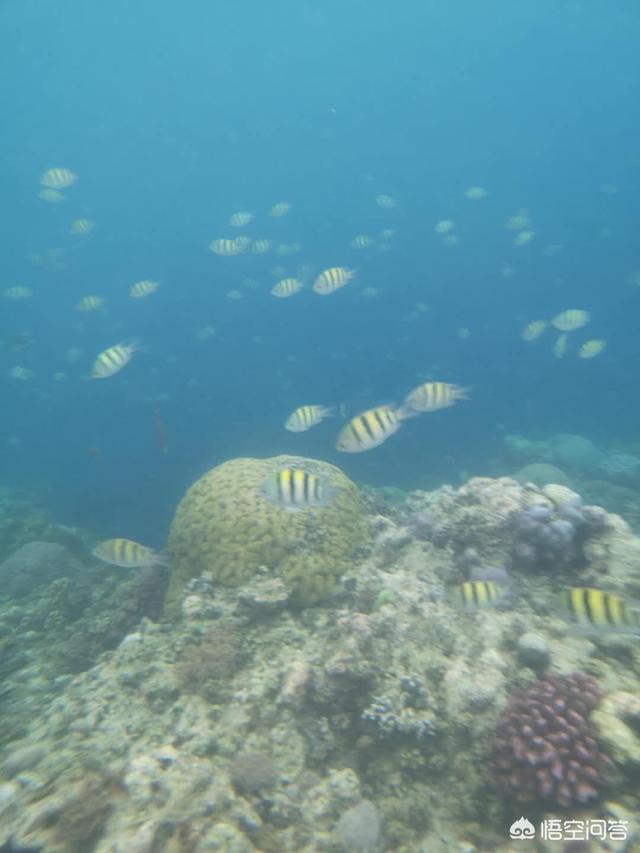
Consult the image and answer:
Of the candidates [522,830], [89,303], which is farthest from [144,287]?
[522,830]

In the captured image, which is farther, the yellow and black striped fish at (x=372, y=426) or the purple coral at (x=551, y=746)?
the yellow and black striped fish at (x=372, y=426)

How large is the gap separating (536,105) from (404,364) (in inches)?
3875

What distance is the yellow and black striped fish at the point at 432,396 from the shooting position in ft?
17.5

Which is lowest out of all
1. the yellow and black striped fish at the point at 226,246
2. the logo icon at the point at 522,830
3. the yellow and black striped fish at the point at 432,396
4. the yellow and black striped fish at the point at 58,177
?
the logo icon at the point at 522,830

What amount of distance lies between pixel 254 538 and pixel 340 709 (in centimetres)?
228

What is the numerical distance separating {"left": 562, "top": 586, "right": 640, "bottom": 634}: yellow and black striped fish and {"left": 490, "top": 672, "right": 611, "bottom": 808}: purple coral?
0.52 m

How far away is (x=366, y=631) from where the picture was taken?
14.8 ft

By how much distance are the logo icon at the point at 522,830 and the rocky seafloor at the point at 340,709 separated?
0.04 meters

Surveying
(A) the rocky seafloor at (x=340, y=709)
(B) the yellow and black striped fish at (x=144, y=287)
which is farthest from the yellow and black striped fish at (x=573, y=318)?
(B) the yellow and black striped fish at (x=144, y=287)

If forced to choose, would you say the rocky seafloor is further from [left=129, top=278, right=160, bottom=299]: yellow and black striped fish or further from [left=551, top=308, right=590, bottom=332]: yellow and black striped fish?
[left=129, top=278, right=160, bottom=299]: yellow and black striped fish

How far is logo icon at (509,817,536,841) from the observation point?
3.13 meters

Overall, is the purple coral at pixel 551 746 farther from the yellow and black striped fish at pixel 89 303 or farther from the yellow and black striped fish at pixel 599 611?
the yellow and black striped fish at pixel 89 303

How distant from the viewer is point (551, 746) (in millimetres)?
3225

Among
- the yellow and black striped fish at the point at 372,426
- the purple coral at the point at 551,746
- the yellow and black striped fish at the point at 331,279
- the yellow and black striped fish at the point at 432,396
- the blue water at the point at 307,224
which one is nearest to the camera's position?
the purple coral at the point at 551,746
